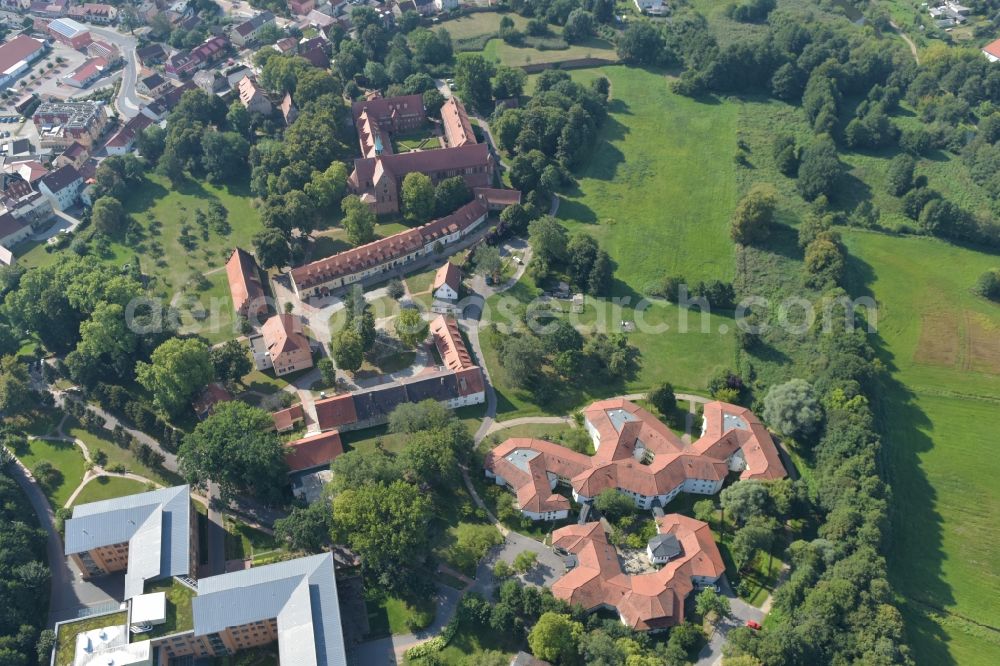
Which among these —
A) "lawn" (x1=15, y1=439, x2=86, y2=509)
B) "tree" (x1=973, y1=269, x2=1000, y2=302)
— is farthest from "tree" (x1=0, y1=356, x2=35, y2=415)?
"tree" (x1=973, y1=269, x2=1000, y2=302)

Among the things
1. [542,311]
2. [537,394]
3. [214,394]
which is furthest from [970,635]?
[214,394]

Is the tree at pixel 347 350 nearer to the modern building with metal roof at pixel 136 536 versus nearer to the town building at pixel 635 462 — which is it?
the town building at pixel 635 462

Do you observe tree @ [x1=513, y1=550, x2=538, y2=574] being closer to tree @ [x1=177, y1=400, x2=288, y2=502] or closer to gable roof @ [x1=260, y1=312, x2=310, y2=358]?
tree @ [x1=177, y1=400, x2=288, y2=502]

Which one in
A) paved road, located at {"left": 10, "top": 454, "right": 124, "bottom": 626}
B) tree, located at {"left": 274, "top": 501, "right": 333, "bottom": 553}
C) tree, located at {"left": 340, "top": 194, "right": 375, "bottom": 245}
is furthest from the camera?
tree, located at {"left": 340, "top": 194, "right": 375, "bottom": 245}

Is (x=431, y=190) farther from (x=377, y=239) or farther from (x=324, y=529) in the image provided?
(x=324, y=529)

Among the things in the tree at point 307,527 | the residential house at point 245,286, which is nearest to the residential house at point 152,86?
the residential house at point 245,286

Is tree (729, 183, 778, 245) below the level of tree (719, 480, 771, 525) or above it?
above

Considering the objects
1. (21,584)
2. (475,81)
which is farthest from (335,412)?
(475,81)

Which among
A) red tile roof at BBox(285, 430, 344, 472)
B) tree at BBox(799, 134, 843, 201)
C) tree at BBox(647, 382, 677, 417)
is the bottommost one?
red tile roof at BBox(285, 430, 344, 472)
